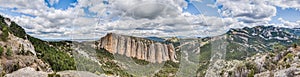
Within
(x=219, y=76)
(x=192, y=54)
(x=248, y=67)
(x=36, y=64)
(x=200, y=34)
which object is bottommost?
(x=219, y=76)

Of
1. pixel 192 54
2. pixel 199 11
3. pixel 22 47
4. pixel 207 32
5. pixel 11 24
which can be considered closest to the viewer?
pixel 199 11

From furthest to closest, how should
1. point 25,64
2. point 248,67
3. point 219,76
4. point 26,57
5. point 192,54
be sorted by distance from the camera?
1. point 219,76
2. point 248,67
3. point 26,57
4. point 25,64
5. point 192,54

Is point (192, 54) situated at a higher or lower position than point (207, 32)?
lower

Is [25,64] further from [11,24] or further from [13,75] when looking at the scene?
[11,24]

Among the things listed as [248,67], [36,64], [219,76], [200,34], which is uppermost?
[200,34]

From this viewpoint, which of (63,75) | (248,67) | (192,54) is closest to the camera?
(192,54)

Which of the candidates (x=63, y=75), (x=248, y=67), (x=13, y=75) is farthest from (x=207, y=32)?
(x=248, y=67)

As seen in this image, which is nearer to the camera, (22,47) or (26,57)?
(26,57)

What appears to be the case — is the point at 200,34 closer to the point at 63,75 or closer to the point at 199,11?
the point at 199,11

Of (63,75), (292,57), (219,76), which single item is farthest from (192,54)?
(219,76)
